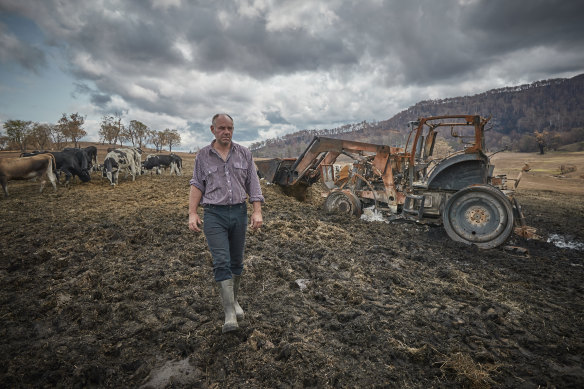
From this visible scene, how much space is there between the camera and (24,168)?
36.5 ft

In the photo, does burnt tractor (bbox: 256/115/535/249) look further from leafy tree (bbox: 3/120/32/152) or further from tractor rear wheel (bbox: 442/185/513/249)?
leafy tree (bbox: 3/120/32/152)

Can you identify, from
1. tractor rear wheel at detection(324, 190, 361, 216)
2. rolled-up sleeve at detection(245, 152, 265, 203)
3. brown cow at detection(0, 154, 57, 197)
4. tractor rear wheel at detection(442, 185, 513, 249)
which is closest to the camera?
rolled-up sleeve at detection(245, 152, 265, 203)

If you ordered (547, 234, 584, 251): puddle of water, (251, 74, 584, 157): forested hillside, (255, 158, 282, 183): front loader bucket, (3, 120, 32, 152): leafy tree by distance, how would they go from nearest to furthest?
1. (547, 234, 584, 251): puddle of water
2. (255, 158, 282, 183): front loader bucket
3. (3, 120, 32, 152): leafy tree
4. (251, 74, 584, 157): forested hillside

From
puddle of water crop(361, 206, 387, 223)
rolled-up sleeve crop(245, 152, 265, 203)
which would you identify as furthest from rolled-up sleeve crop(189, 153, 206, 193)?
puddle of water crop(361, 206, 387, 223)

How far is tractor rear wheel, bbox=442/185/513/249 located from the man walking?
486cm

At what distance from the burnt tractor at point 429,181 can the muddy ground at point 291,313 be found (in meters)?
0.64

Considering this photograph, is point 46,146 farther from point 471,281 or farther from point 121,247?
point 471,281

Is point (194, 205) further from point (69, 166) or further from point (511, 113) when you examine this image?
point (511, 113)

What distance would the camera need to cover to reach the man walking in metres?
2.62

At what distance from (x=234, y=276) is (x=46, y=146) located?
7728 cm

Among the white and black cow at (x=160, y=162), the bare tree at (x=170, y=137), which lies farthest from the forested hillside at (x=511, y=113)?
the white and black cow at (x=160, y=162)

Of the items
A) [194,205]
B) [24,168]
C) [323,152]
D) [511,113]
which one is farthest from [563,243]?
[511,113]

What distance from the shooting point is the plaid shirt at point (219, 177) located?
8.70 ft

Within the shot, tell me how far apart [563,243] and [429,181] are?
337 centimetres
